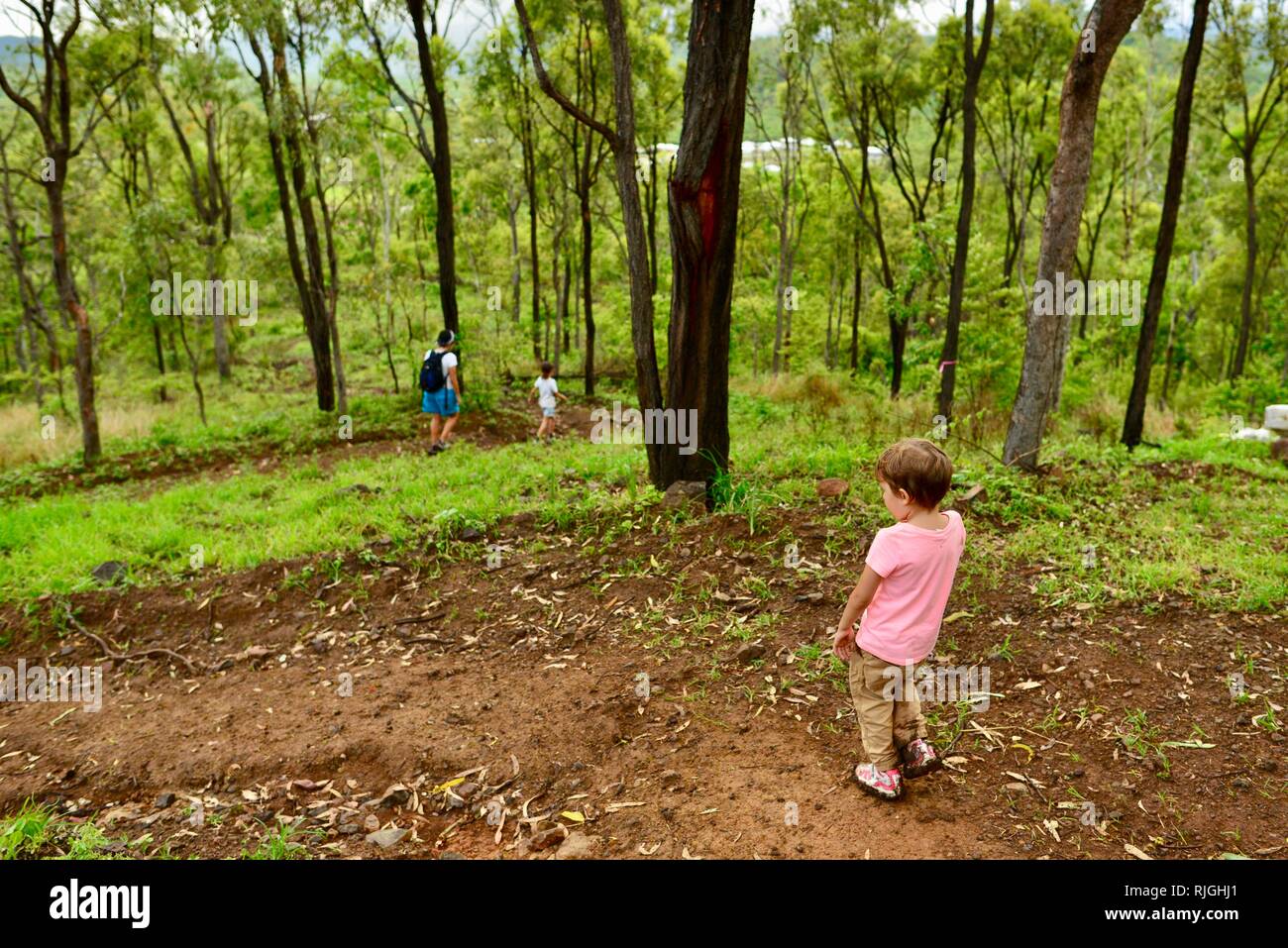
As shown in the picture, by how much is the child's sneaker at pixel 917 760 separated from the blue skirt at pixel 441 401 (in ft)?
30.7

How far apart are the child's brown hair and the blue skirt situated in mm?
9386

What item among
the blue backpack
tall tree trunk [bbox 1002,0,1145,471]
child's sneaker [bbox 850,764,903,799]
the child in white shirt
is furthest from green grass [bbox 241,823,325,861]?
the child in white shirt

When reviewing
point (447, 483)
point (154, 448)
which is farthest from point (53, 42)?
point (447, 483)

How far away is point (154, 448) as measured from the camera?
13.2 meters

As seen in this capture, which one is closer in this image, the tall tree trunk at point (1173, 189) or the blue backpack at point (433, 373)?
the tall tree trunk at point (1173, 189)

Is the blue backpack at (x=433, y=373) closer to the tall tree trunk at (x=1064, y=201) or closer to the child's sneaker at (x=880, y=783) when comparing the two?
the tall tree trunk at (x=1064, y=201)

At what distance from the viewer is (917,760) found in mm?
3336

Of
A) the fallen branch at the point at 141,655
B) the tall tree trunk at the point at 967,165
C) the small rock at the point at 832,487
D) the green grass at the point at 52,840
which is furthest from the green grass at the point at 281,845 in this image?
the tall tree trunk at the point at 967,165

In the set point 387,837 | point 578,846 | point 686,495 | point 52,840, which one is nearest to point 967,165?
point 686,495

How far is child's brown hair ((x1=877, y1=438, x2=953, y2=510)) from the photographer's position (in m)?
2.88

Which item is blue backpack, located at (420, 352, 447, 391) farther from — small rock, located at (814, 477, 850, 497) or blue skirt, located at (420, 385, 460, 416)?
small rock, located at (814, 477, 850, 497)

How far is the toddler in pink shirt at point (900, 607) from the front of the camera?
2932 millimetres
